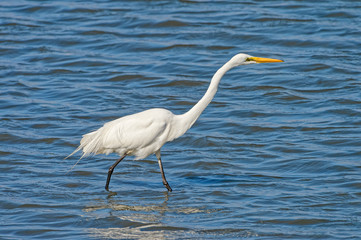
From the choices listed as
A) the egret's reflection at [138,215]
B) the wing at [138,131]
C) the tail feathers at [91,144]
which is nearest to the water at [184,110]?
the egret's reflection at [138,215]

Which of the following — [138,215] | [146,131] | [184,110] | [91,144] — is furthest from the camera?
[184,110]

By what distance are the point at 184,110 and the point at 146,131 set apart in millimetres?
3419

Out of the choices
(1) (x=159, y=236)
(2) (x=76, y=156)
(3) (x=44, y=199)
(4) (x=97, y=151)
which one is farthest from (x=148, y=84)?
(1) (x=159, y=236)

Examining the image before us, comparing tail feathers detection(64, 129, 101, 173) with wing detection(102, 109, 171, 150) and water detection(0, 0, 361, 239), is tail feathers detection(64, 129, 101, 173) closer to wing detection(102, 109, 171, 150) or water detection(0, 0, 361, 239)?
wing detection(102, 109, 171, 150)

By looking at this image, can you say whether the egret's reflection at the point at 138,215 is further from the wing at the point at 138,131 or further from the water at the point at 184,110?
the wing at the point at 138,131

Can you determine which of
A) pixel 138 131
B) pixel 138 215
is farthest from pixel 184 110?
pixel 138 215

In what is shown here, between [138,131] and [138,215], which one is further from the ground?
[138,131]

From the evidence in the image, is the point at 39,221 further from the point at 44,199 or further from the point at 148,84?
the point at 148,84

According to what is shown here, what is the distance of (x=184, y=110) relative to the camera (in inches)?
465

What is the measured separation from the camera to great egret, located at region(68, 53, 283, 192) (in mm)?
8461

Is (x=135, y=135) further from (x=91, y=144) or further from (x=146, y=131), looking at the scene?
(x=91, y=144)

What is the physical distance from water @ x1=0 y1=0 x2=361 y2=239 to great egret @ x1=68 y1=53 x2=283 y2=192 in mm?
482

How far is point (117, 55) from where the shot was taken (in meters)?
14.5

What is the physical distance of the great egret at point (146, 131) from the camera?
8461 mm
